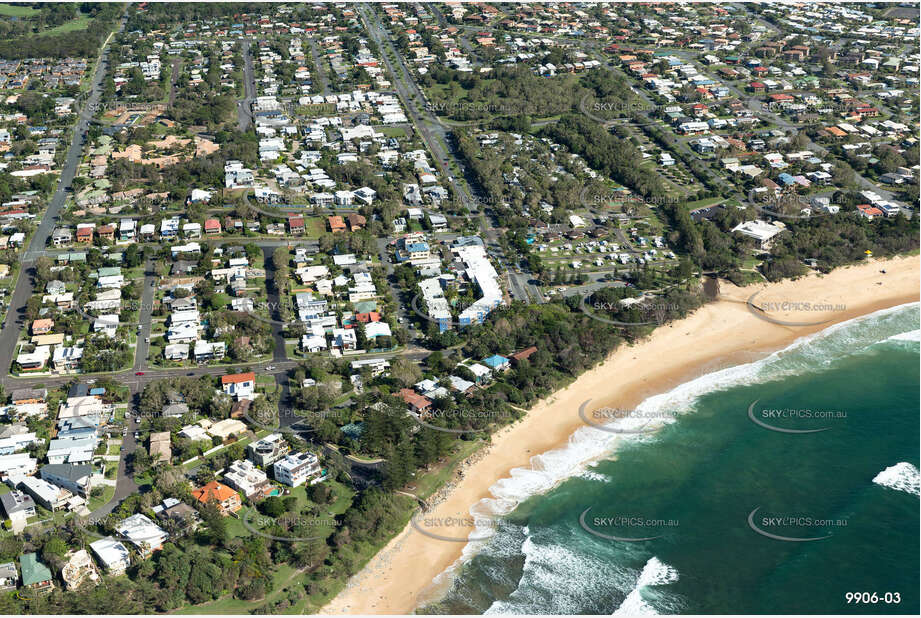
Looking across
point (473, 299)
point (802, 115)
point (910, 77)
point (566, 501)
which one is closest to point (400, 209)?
point (473, 299)

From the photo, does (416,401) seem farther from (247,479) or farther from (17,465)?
(17,465)

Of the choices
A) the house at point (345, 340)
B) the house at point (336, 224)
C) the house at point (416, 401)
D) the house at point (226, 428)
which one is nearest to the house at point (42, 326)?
the house at point (226, 428)

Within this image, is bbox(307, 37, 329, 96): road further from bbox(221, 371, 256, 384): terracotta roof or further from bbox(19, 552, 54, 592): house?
bbox(19, 552, 54, 592): house

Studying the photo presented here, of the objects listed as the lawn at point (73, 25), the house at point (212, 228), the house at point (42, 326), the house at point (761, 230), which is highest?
the lawn at point (73, 25)

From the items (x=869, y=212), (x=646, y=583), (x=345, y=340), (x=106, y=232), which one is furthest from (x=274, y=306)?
(x=869, y=212)

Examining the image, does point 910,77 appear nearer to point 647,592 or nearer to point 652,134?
point 652,134

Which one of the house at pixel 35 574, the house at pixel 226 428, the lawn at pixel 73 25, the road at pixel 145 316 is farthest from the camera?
the lawn at pixel 73 25

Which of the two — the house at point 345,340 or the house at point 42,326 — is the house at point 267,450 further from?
the house at point 42,326
